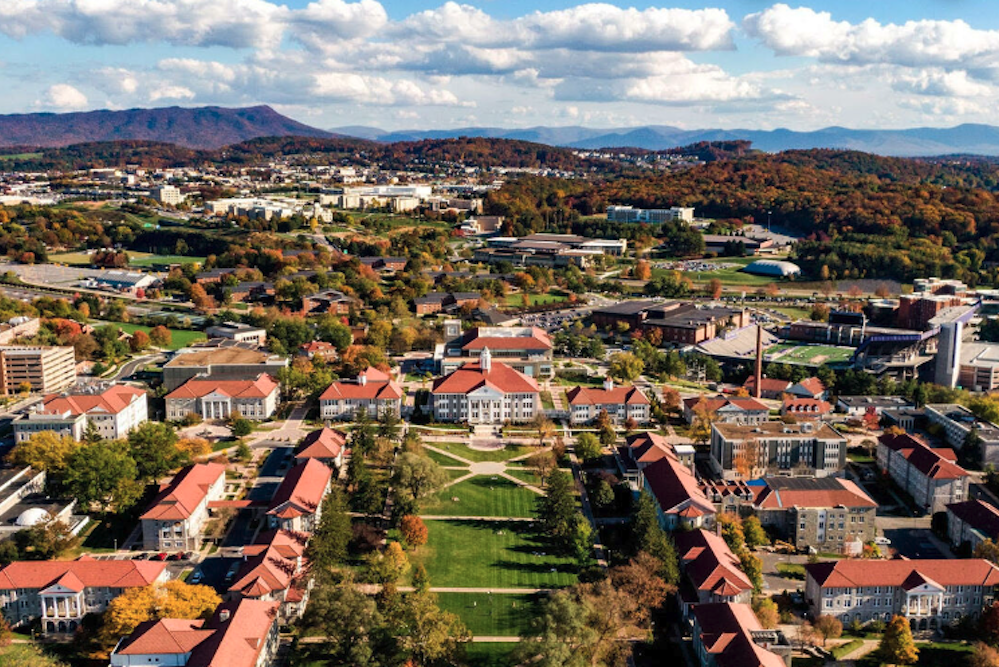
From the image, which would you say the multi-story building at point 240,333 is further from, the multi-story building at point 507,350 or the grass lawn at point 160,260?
the grass lawn at point 160,260

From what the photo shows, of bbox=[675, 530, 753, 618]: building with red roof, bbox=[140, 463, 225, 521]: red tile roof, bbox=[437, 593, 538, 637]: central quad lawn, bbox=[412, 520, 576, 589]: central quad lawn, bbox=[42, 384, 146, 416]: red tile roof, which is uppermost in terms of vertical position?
bbox=[42, 384, 146, 416]: red tile roof

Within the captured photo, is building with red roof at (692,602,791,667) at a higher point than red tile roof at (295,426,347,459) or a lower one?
lower

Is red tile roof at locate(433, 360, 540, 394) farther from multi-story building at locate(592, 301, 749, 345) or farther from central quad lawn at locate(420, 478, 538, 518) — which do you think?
multi-story building at locate(592, 301, 749, 345)

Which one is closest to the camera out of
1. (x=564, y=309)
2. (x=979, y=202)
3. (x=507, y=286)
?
(x=564, y=309)

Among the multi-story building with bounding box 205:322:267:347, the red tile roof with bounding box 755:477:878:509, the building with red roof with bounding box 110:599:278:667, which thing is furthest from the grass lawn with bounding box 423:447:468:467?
the multi-story building with bounding box 205:322:267:347

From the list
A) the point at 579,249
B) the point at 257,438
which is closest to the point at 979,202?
the point at 579,249

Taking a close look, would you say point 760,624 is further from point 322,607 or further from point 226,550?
point 226,550

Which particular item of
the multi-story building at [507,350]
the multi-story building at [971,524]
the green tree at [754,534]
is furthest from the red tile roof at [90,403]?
the multi-story building at [971,524]
